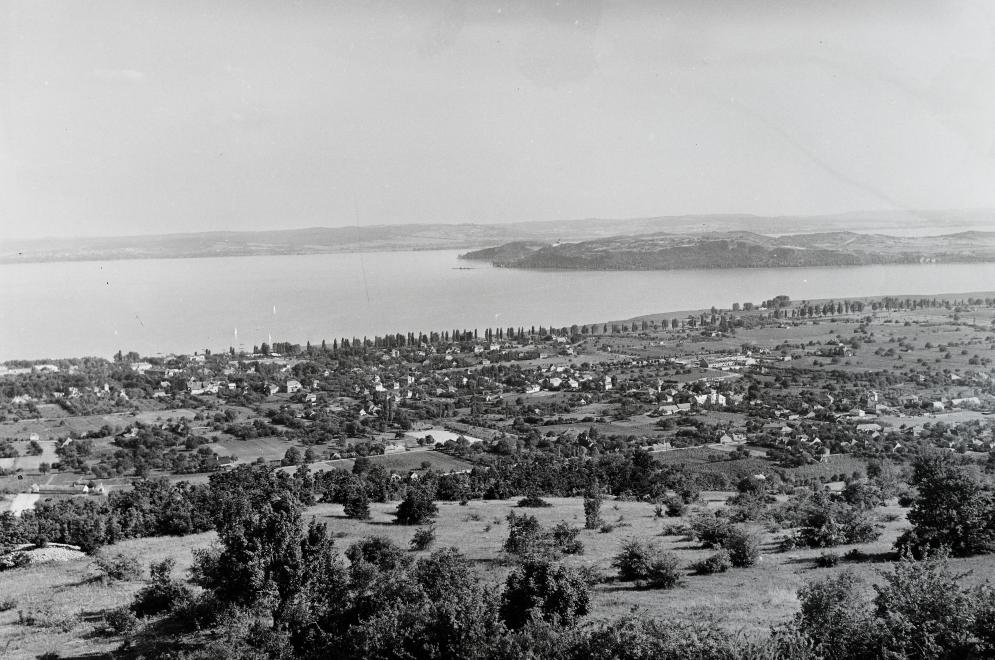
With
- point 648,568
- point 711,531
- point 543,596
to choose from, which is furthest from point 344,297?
point 543,596

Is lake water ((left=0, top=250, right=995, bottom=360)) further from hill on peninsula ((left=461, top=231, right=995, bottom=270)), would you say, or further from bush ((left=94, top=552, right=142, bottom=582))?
bush ((left=94, top=552, right=142, bottom=582))

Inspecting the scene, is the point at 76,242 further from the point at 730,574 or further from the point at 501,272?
the point at 730,574

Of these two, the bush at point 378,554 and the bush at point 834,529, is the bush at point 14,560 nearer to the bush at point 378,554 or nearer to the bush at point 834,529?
the bush at point 378,554

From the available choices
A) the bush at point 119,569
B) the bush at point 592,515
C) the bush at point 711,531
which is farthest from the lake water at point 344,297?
the bush at point 711,531

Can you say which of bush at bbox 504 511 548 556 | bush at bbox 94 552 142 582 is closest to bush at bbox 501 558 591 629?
bush at bbox 504 511 548 556

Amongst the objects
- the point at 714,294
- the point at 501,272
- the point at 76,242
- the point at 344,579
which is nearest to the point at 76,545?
the point at 344,579

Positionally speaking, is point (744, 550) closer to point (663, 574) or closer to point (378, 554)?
point (663, 574)
